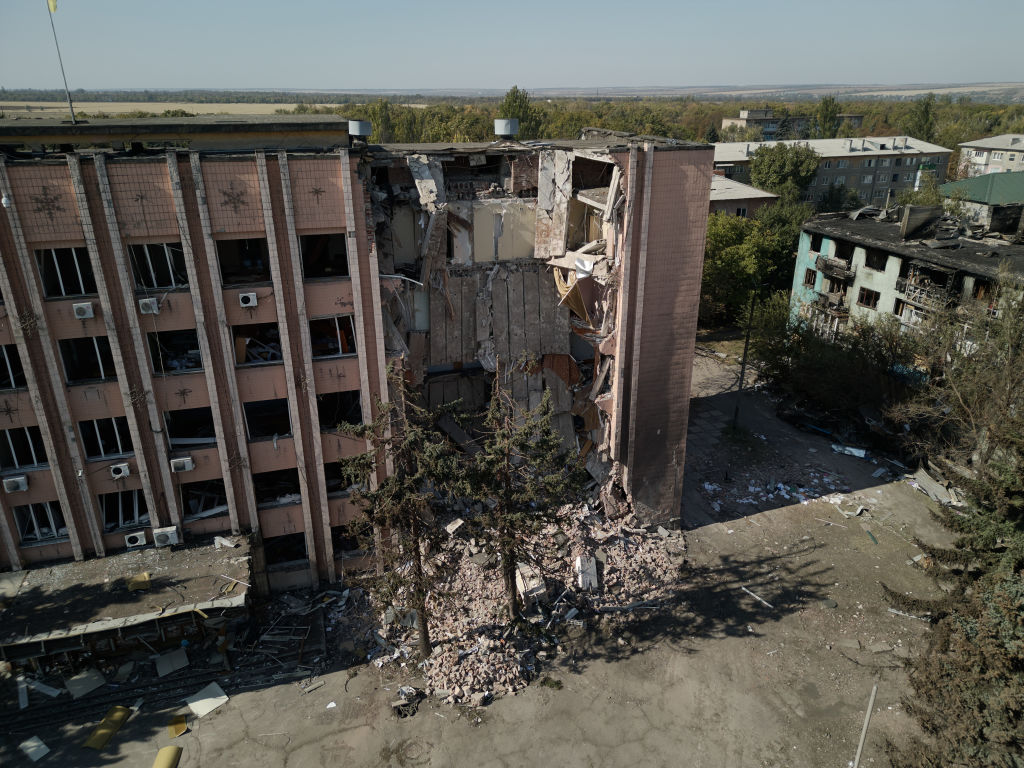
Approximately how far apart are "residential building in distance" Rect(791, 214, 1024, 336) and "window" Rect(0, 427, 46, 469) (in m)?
30.4

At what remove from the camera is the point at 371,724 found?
14562mm

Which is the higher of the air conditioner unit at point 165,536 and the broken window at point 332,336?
the broken window at point 332,336

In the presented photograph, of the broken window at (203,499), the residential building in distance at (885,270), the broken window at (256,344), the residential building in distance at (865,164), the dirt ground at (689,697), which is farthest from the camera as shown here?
the residential building in distance at (865,164)

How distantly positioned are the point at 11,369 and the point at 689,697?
58.1 feet

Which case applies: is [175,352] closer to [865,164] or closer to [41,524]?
[41,524]

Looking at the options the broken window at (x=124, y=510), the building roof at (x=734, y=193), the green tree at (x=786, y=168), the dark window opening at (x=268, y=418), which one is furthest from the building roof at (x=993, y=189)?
the broken window at (x=124, y=510)

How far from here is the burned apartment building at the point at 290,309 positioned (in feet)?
47.5

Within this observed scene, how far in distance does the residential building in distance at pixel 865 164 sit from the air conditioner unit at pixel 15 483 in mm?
62504

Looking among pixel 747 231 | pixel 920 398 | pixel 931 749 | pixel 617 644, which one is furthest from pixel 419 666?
pixel 747 231

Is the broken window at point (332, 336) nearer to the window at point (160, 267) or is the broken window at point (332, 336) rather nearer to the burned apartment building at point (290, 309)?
the burned apartment building at point (290, 309)

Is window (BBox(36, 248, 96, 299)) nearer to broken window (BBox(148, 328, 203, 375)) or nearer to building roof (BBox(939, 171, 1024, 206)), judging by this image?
broken window (BBox(148, 328, 203, 375))

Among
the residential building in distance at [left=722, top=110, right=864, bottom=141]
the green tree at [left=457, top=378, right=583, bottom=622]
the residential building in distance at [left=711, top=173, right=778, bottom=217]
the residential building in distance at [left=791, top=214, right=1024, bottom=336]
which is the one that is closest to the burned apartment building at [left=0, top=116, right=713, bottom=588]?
the green tree at [left=457, top=378, right=583, bottom=622]

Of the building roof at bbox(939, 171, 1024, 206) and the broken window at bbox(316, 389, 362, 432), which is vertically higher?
the building roof at bbox(939, 171, 1024, 206)

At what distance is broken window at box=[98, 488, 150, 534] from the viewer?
16.7m
